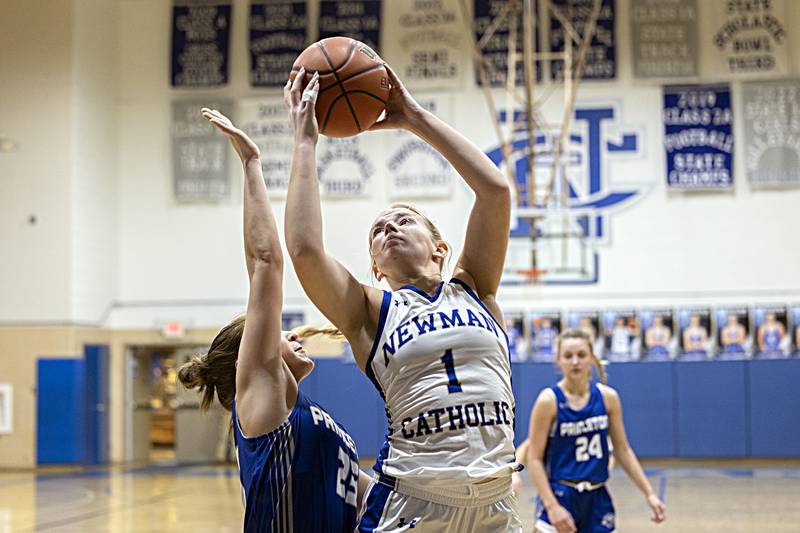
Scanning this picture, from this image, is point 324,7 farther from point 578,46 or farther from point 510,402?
point 510,402

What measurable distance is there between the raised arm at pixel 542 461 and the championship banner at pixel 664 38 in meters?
10.3

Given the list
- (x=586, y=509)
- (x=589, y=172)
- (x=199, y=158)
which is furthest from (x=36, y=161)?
(x=586, y=509)

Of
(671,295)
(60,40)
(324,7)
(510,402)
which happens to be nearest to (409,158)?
(324,7)

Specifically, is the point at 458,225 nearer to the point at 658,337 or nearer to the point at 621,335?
the point at 621,335

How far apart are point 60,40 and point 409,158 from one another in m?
5.28

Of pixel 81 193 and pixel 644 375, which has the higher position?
pixel 81 193

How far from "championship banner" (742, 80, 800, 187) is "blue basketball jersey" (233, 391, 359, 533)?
1269cm

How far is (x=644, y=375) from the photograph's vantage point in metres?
13.4

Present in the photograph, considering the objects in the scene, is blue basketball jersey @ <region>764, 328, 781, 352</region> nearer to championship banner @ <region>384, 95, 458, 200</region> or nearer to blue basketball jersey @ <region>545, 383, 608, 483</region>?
championship banner @ <region>384, 95, 458, 200</region>

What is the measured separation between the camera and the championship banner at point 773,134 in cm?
1405

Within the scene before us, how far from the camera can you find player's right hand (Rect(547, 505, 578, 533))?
185 inches

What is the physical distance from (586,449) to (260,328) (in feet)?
9.72

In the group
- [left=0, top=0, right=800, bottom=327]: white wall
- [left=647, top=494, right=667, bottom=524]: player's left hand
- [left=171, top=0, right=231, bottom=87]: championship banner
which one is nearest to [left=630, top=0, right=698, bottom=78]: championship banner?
[left=0, top=0, right=800, bottom=327]: white wall

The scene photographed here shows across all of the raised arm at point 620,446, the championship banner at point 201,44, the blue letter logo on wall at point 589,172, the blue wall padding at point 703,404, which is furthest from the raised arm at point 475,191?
the championship banner at point 201,44
